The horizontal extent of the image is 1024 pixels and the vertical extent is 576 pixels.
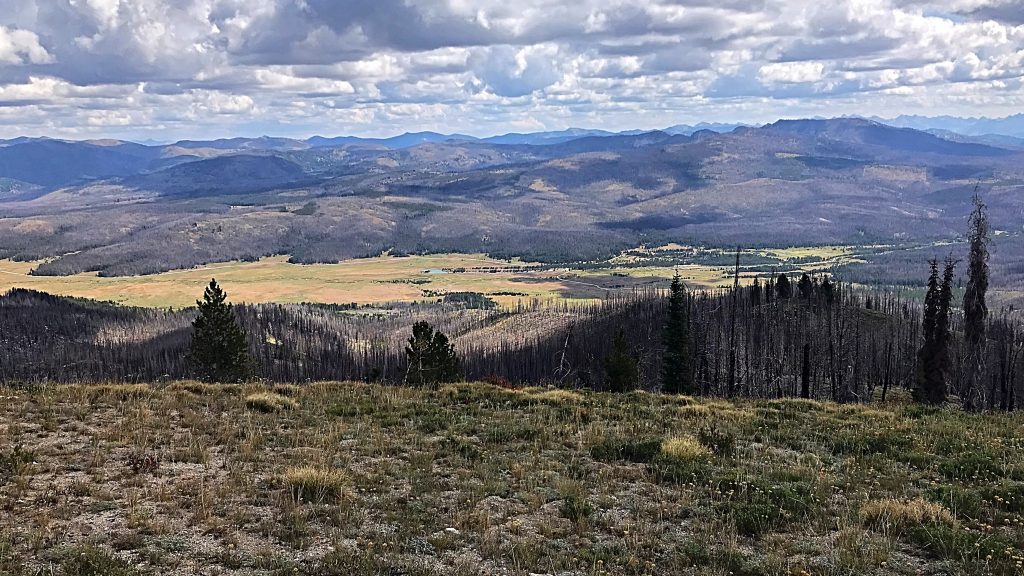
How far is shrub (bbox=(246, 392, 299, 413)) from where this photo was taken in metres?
22.9

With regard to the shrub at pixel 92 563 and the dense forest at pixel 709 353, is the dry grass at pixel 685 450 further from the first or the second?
the dense forest at pixel 709 353

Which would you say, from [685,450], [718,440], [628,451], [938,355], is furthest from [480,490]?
[938,355]

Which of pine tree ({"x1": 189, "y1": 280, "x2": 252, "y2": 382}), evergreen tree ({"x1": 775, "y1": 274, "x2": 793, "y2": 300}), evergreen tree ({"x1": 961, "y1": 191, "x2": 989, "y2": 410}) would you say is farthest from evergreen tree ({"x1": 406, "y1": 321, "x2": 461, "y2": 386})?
evergreen tree ({"x1": 775, "y1": 274, "x2": 793, "y2": 300})

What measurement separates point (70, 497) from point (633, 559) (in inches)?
438

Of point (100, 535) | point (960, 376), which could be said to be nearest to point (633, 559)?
point (100, 535)

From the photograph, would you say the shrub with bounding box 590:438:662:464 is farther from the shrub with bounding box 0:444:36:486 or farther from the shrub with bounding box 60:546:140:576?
the shrub with bounding box 0:444:36:486

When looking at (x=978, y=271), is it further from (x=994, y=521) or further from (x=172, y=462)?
(x=172, y=462)

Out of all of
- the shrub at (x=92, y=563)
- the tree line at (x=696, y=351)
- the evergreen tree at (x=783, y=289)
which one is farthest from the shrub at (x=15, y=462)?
the evergreen tree at (x=783, y=289)

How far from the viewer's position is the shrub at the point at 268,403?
75.0 feet

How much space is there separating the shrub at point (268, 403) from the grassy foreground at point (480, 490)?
0.07m

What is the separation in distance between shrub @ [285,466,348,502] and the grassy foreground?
0.15 feet

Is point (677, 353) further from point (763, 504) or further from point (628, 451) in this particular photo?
point (763, 504)

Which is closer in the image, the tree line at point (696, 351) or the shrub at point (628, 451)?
the shrub at point (628, 451)

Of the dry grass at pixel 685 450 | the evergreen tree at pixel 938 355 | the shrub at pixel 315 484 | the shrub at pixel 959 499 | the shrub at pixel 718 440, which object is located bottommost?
the evergreen tree at pixel 938 355
